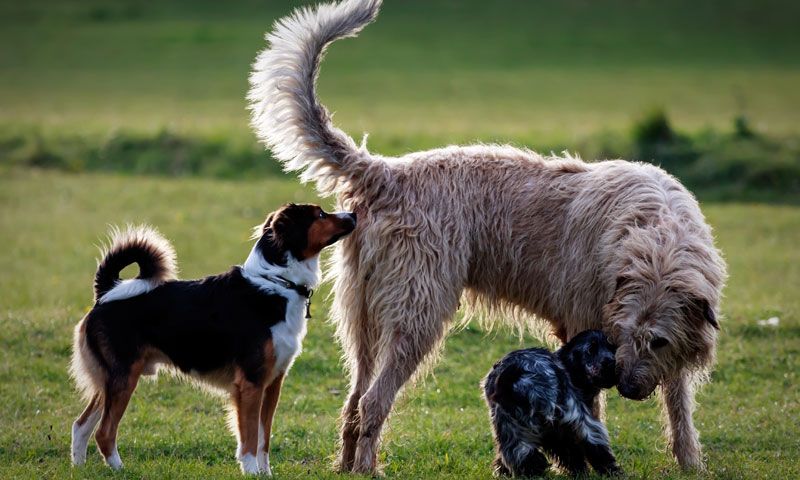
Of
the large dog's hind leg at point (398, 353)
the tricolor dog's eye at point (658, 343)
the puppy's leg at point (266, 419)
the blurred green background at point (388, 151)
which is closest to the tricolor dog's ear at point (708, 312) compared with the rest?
the tricolor dog's eye at point (658, 343)

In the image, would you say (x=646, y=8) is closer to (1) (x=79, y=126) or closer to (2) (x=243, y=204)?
(1) (x=79, y=126)

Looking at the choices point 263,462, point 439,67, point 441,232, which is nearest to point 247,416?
point 263,462

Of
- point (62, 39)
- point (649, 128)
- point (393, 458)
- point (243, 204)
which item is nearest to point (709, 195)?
point (649, 128)

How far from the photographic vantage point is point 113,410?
23.2 ft

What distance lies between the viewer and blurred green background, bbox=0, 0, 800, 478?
8562 millimetres

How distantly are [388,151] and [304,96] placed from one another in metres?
16.4

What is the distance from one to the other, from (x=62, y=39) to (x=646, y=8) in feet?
96.1

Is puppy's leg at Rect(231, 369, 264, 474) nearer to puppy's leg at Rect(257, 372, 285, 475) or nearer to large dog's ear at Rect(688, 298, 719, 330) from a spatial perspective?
puppy's leg at Rect(257, 372, 285, 475)

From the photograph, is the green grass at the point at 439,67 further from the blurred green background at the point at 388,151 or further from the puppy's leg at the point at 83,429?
the puppy's leg at the point at 83,429

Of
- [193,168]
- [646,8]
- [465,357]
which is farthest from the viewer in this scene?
[646,8]

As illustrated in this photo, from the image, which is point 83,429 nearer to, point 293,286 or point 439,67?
point 293,286

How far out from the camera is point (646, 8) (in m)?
54.9

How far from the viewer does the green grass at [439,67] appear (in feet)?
98.2

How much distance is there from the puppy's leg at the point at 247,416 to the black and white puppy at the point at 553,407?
1588mm
